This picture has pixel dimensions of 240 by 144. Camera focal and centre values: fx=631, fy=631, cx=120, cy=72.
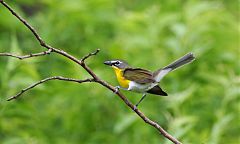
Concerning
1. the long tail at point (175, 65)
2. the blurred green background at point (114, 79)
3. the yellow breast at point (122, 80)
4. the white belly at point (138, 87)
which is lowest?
the white belly at point (138, 87)

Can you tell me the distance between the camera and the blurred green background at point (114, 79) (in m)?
5.33

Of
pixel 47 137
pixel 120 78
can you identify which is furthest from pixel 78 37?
pixel 120 78

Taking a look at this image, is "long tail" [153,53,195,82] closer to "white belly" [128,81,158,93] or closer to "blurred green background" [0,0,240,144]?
"white belly" [128,81,158,93]

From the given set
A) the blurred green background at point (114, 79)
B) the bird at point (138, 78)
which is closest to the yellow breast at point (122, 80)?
Result: the bird at point (138, 78)

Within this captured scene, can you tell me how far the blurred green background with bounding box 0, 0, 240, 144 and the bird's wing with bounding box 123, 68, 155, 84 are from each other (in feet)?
4.92

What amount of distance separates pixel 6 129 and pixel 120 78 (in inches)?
108

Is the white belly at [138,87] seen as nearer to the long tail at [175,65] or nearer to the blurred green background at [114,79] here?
the long tail at [175,65]

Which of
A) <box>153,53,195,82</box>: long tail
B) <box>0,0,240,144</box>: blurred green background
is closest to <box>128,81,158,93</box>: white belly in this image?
<box>153,53,195,82</box>: long tail

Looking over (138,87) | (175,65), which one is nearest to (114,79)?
(175,65)

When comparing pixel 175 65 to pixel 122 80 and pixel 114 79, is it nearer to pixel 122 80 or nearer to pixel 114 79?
pixel 122 80

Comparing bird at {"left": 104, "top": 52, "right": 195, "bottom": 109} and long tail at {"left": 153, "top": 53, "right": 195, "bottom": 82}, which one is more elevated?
long tail at {"left": 153, "top": 53, "right": 195, "bottom": 82}

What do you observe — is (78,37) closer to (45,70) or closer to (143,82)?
(45,70)

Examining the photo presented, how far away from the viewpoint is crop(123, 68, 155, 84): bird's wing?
10.1 feet

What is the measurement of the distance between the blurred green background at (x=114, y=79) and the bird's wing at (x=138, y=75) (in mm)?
1498
